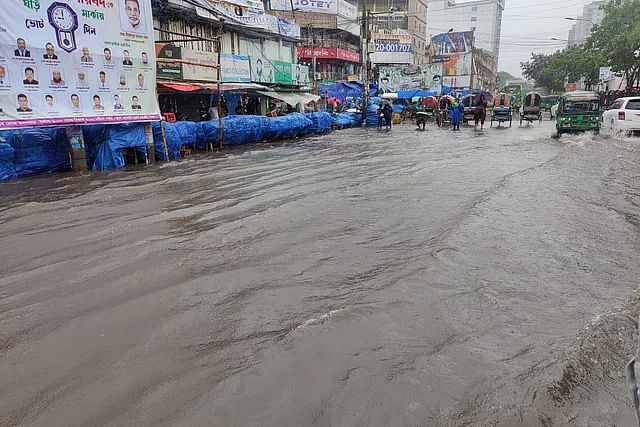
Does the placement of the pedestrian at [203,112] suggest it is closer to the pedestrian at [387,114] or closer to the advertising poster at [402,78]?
the pedestrian at [387,114]

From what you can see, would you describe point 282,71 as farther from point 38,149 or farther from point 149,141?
point 38,149

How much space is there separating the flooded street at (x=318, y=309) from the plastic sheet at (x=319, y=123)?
15.4 metres

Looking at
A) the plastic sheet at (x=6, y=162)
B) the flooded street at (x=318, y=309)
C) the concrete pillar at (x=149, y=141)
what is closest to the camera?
the flooded street at (x=318, y=309)

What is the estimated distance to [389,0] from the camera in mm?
69750

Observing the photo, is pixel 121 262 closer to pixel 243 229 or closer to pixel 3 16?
pixel 243 229

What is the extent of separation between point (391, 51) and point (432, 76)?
66.9 ft

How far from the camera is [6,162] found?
1055 cm

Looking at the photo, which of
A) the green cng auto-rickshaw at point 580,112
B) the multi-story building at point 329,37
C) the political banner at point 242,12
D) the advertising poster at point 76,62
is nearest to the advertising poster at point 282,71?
the political banner at point 242,12

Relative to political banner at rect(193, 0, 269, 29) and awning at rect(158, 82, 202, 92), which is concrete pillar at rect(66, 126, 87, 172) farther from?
political banner at rect(193, 0, 269, 29)

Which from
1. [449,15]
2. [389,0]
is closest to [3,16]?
[389,0]

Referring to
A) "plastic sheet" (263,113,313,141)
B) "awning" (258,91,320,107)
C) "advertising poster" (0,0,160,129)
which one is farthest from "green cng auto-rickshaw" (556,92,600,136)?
"advertising poster" (0,0,160,129)

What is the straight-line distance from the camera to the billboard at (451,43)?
2945 inches

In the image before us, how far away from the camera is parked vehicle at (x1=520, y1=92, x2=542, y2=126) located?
29.5 m

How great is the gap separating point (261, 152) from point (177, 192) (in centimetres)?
713
